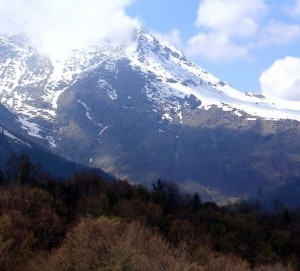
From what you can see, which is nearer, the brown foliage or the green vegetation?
the brown foliage

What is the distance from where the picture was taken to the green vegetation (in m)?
61.1

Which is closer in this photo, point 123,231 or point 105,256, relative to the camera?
point 105,256

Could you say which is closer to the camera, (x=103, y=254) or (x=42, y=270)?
(x=42, y=270)

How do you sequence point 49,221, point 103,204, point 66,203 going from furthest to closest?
point 66,203 → point 103,204 → point 49,221

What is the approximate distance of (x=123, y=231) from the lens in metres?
82.2

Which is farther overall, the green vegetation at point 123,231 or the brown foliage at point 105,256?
the green vegetation at point 123,231

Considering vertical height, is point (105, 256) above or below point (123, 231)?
below

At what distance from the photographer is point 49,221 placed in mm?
96688

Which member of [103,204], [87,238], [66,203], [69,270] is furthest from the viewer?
[66,203]

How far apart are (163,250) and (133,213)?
47.0 meters

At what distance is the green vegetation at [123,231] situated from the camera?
2406 inches

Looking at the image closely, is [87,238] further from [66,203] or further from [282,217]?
[282,217]

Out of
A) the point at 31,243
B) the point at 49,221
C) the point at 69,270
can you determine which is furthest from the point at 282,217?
the point at 69,270

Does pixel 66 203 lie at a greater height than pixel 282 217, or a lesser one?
lesser
